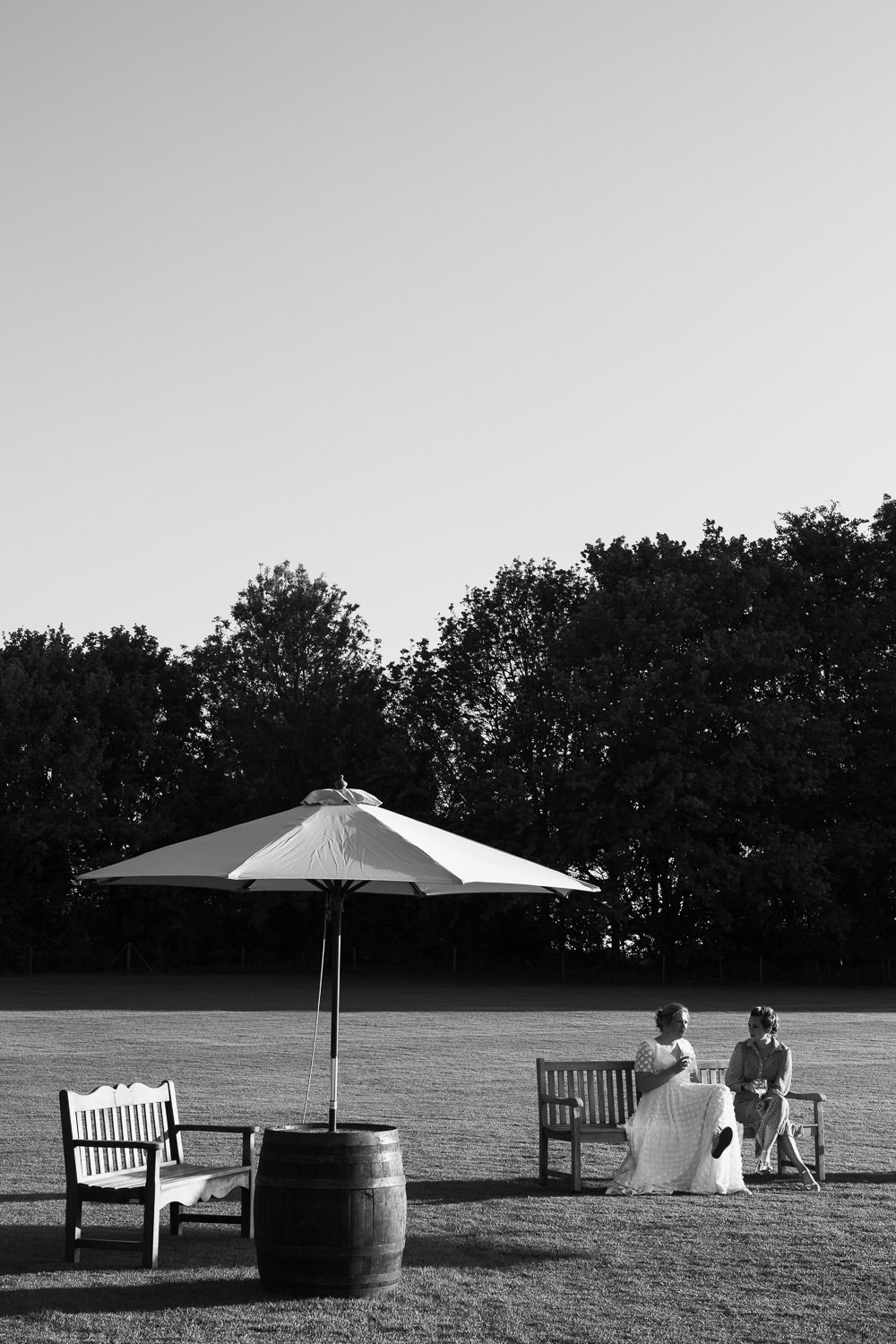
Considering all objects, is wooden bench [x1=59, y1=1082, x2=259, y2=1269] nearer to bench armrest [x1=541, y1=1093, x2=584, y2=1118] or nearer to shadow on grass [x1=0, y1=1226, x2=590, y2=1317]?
shadow on grass [x1=0, y1=1226, x2=590, y2=1317]

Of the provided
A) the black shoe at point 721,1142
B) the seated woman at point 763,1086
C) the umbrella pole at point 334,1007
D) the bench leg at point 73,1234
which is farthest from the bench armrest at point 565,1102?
the bench leg at point 73,1234

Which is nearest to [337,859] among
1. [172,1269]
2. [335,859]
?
[335,859]

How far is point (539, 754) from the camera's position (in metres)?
56.2

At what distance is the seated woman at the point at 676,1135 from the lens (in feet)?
38.5

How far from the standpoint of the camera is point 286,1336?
7383 mm

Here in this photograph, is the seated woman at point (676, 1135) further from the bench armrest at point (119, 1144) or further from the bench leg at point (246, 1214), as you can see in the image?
the bench armrest at point (119, 1144)

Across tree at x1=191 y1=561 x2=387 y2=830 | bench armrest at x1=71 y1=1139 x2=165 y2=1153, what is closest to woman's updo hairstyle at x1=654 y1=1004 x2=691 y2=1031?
bench armrest at x1=71 y1=1139 x2=165 y2=1153

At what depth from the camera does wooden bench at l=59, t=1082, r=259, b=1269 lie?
8.96 meters

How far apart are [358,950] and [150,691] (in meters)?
14.6

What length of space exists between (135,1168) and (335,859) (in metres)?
2.53

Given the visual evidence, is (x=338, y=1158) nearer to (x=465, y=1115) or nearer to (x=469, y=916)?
(x=465, y=1115)

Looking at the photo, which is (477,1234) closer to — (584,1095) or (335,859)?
(584,1095)

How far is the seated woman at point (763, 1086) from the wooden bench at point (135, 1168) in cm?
447

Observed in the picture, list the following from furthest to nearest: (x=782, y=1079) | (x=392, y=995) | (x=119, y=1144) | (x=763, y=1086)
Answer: (x=392, y=995), (x=763, y=1086), (x=782, y=1079), (x=119, y=1144)
